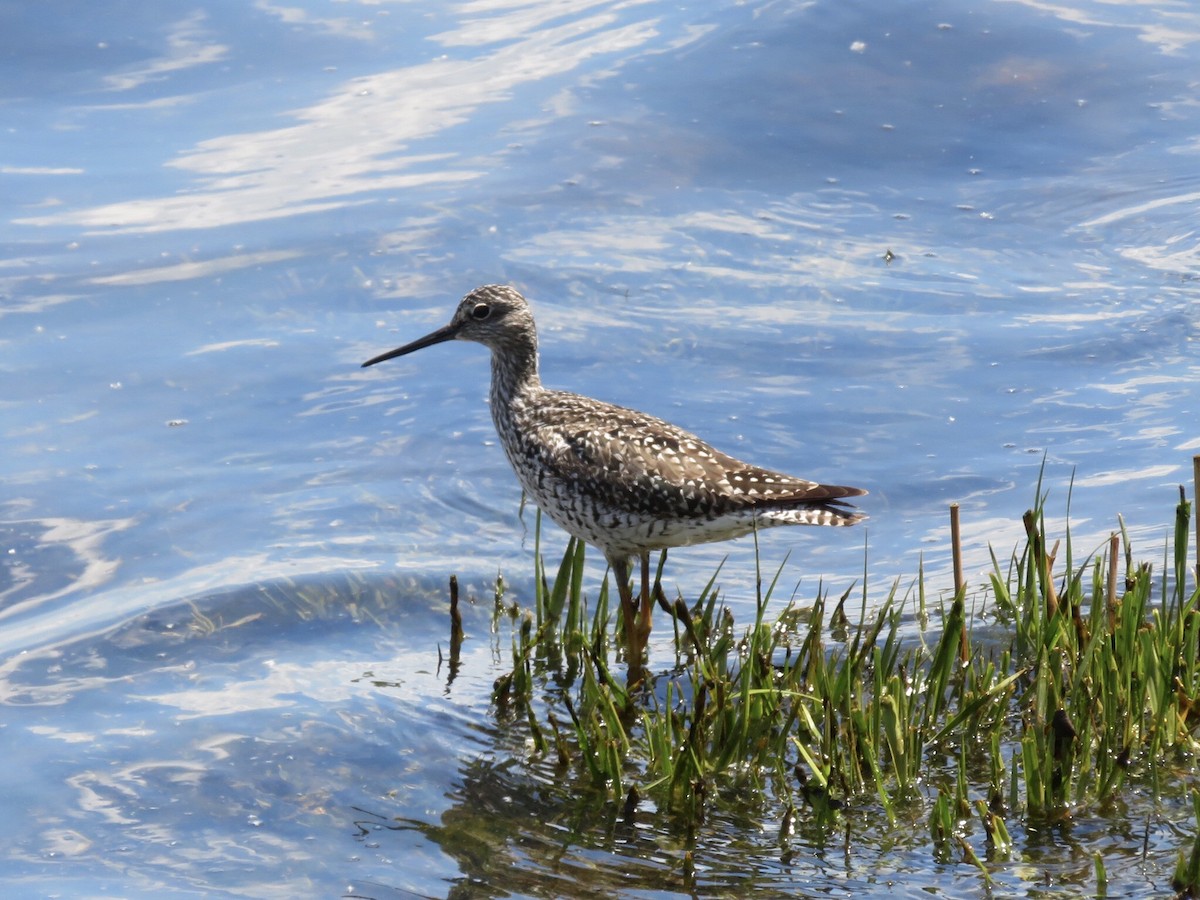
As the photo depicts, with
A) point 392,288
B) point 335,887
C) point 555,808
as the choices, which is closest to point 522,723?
point 555,808

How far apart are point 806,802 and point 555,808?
0.99m

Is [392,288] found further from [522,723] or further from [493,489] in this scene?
[522,723]

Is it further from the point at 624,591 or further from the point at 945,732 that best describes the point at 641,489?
the point at 945,732

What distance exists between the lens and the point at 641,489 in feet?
23.6

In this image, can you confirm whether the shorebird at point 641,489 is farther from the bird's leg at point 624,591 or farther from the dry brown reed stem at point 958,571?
the dry brown reed stem at point 958,571

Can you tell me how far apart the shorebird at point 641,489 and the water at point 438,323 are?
2.59 ft

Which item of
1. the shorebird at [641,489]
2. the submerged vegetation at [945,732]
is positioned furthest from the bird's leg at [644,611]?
the submerged vegetation at [945,732]

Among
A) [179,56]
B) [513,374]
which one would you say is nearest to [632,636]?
[513,374]

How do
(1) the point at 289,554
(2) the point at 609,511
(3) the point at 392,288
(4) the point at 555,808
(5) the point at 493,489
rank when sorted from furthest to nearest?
1. (3) the point at 392,288
2. (5) the point at 493,489
3. (1) the point at 289,554
4. (2) the point at 609,511
5. (4) the point at 555,808

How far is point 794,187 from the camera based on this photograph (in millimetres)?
12859

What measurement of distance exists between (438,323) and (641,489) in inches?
164

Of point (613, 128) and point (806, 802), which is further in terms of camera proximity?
point (613, 128)

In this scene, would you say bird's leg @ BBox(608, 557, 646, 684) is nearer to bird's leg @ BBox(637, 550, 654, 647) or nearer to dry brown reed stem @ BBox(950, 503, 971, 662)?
bird's leg @ BBox(637, 550, 654, 647)

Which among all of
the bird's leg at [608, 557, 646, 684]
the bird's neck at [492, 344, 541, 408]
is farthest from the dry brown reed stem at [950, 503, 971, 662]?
the bird's neck at [492, 344, 541, 408]
